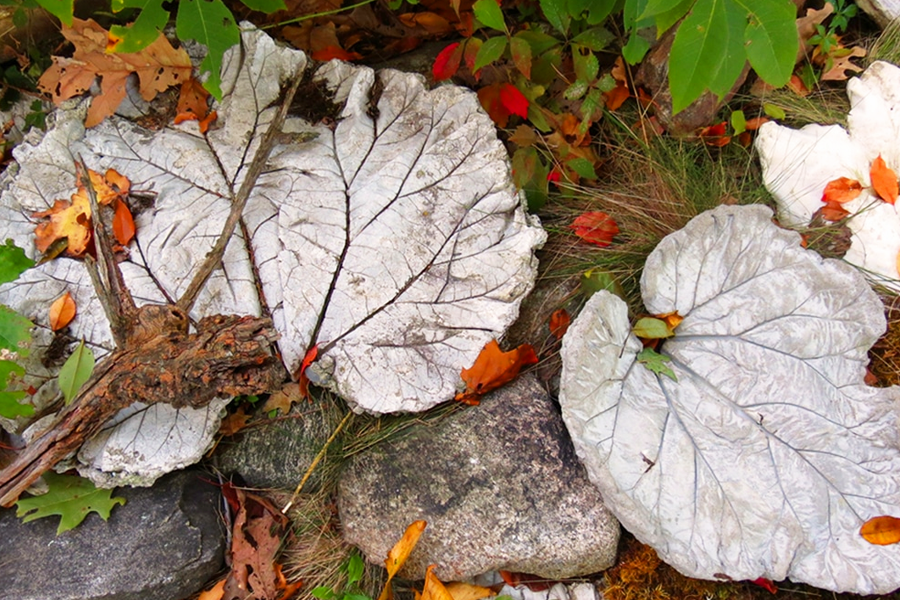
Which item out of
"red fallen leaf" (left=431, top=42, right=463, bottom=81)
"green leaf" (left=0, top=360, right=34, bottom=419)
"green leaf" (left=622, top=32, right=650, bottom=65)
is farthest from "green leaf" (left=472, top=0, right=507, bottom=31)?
"green leaf" (left=0, top=360, right=34, bottom=419)

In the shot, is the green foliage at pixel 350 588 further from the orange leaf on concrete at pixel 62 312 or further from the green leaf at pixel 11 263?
the green leaf at pixel 11 263

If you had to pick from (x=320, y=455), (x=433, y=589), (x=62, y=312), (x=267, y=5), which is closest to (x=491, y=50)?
(x=267, y=5)

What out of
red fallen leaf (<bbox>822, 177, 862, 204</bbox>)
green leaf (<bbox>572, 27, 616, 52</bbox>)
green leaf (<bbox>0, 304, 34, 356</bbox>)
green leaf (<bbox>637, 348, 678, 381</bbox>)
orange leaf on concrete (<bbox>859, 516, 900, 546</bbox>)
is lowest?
orange leaf on concrete (<bbox>859, 516, 900, 546</bbox>)

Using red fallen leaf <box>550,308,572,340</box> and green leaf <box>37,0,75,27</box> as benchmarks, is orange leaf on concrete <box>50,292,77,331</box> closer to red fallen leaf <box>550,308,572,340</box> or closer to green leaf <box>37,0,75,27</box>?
green leaf <box>37,0,75,27</box>

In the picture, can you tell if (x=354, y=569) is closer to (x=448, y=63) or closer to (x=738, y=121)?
(x=448, y=63)

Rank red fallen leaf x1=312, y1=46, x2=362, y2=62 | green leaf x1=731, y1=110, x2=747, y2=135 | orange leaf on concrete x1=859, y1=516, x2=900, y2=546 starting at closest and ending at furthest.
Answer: orange leaf on concrete x1=859, y1=516, x2=900, y2=546 → green leaf x1=731, y1=110, x2=747, y2=135 → red fallen leaf x1=312, y1=46, x2=362, y2=62

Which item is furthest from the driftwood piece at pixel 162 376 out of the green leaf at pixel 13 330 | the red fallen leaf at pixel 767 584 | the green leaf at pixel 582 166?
the red fallen leaf at pixel 767 584
